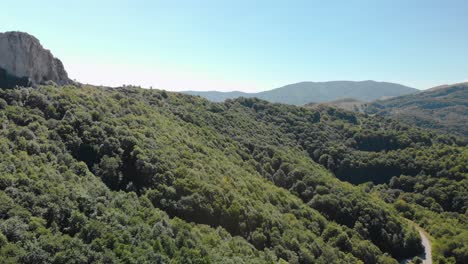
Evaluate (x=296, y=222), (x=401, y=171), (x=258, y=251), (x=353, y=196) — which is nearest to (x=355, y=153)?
(x=401, y=171)

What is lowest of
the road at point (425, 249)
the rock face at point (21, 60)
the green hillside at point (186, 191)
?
the road at point (425, 249)

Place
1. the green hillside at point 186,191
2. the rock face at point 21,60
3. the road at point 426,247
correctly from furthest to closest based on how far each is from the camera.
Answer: the road at point 426,247
the rock face at point 21,60
the green hillside at point 186,191

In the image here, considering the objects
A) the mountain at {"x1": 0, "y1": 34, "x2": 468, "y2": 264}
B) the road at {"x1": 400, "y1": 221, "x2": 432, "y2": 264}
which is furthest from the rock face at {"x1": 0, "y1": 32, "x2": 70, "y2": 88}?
the road at {"x1": 400, "y1": 221, "x2": 432, "y2": 264}

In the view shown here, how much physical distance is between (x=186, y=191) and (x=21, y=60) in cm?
4565

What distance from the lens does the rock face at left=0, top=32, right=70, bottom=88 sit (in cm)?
7356

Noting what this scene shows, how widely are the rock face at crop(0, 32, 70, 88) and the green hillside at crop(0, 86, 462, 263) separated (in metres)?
6.21

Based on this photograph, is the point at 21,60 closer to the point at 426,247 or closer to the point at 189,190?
the point at 189,190

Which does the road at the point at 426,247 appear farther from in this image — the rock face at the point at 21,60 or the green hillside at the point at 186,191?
the rock face at the point at 21,60

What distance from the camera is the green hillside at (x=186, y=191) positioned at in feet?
128

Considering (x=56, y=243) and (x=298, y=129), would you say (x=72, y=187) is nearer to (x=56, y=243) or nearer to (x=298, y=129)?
(x=56, y=243)

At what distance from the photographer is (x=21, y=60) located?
75.5 metres

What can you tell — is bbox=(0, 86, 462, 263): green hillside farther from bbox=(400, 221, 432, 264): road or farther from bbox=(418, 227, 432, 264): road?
bbox=(418, 227, 432, 264): road

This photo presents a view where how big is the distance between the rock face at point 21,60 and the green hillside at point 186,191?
621 centimetres

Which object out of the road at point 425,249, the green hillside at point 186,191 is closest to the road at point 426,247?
the road at point 425,249
